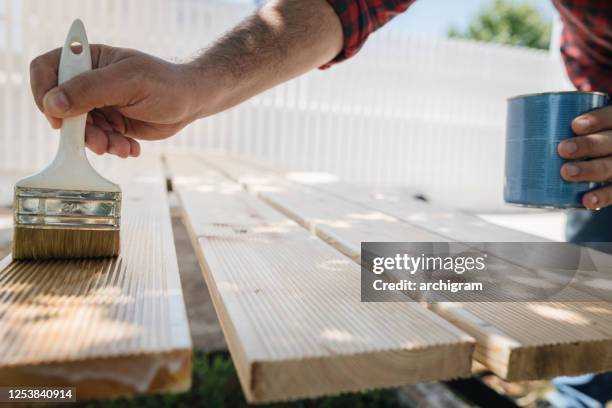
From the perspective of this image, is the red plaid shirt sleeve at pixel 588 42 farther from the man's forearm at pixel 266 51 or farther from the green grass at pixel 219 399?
the green grass at pixel 219 399

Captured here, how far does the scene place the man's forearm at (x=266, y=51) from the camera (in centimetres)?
118

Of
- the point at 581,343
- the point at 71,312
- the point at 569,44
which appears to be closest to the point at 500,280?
the point at 581,343

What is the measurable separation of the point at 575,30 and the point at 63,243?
1.85 m

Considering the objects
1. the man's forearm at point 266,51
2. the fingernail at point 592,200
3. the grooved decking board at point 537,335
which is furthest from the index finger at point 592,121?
the man's forearm at point 266,51

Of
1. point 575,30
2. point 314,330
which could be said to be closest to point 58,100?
point 314,330

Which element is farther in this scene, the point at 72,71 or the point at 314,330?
the point at 72,71

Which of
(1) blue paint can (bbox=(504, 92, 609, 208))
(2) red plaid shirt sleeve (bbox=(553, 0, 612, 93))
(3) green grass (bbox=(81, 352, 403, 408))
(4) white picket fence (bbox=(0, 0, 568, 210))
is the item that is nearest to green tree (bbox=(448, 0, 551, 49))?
(4) white picket fence (bbox=(0, 0, 568, 210))

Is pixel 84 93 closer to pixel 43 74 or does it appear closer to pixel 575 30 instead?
pixel 43 74

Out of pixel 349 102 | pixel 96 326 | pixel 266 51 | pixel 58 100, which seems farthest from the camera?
pixel 349 102

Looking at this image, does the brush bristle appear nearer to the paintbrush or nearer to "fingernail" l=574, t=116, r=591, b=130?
the paintbrush

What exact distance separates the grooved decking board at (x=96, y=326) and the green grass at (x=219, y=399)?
4.05 feet

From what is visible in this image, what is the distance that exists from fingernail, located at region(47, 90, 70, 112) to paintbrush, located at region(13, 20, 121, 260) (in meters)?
0.05

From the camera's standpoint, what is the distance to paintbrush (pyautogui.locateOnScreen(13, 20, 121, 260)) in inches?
34.7

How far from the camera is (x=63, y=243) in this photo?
904mm
